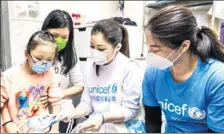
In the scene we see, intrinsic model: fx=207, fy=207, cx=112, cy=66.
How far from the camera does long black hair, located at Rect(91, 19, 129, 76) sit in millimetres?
800

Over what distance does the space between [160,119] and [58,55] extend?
1.53ft

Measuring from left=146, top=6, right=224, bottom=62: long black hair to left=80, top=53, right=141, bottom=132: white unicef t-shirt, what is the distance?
0.85 ft

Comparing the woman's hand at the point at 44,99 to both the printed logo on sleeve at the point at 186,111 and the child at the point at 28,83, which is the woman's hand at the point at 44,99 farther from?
the printed logo on sleeve at the point at 186,111

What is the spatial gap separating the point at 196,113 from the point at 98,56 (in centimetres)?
40

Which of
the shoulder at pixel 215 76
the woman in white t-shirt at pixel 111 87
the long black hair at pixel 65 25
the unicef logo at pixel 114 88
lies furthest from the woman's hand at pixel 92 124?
the shoulder at pixel 215 76

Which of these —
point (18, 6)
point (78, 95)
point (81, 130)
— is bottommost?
point (81, 130)

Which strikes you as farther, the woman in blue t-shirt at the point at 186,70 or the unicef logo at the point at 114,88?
the unicef logo at the point at 114,88

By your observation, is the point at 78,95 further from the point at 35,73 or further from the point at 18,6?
the point at 18,6

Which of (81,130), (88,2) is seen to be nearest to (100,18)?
(88,2)

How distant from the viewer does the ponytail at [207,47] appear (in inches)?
24.7

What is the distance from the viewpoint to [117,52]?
2.79ft

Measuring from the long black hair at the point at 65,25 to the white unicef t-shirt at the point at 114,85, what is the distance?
0.09m

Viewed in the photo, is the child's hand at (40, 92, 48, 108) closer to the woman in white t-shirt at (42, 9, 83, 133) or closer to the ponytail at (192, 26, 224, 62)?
the woman in white t-shirt at (42, 9, 83, 133)

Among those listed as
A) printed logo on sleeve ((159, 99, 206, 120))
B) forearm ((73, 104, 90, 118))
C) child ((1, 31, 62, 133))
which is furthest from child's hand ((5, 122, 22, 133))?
printed logo on sleeve ((159, 99, 206, 120))
